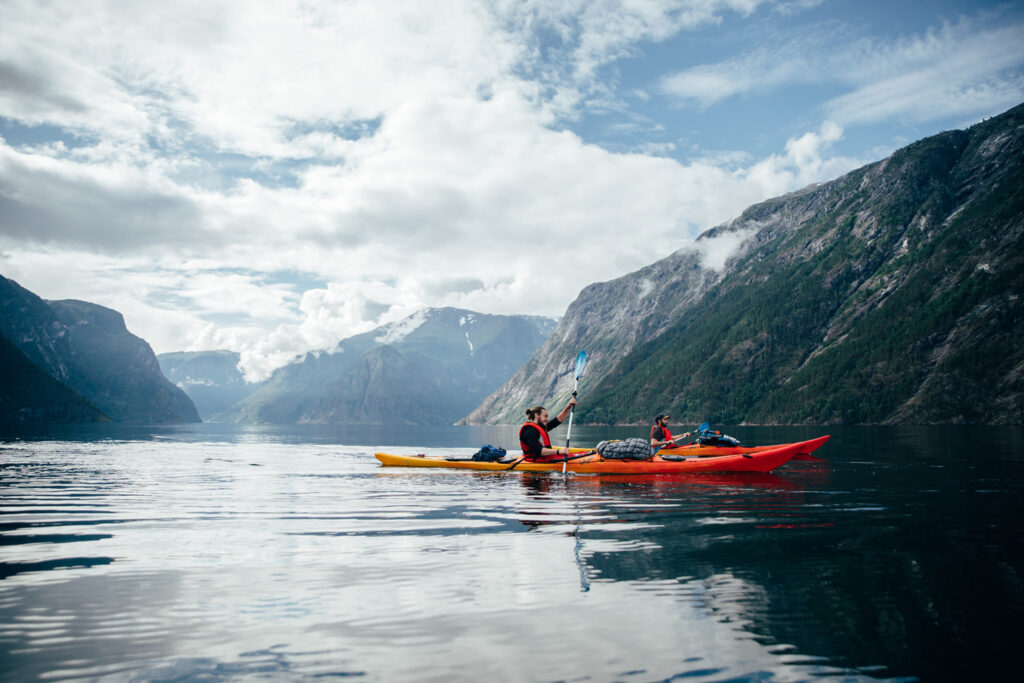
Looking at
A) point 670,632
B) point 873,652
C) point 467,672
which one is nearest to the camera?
point 467,672

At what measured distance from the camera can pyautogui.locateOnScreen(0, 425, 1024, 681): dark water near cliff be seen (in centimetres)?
641

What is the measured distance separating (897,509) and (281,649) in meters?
15.9

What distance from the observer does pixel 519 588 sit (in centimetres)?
912

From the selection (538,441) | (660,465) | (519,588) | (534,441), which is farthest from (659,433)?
(519,588)

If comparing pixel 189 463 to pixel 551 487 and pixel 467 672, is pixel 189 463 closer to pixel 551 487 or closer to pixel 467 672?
pixel 551 487

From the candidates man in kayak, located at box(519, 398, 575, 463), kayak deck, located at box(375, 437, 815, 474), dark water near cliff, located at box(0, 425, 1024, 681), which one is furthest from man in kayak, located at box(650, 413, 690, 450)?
dark water near cliff, located at box(0, 425, 1024, 681)

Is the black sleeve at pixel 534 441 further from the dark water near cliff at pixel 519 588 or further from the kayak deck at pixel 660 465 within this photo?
the dark water near cliff at pixel 519 588

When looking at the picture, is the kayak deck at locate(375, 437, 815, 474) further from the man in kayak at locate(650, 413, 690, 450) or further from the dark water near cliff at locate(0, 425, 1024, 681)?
the man in kayak at locate(650, 413, 690, 450)

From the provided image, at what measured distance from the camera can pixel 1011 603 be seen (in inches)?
314

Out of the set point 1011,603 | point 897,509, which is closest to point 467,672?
point 1011,603

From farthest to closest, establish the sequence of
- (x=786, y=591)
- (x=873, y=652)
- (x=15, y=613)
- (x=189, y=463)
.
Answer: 1. (x=189, y=463)
2. (x=786, y=591)
3. (x=15, y=613)
4. (x=873, y=652)

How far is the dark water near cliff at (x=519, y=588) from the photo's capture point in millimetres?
6406

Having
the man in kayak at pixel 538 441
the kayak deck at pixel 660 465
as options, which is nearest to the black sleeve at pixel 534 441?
the man in kayak at pixel 538 441

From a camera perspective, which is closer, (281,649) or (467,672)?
(467,672)
